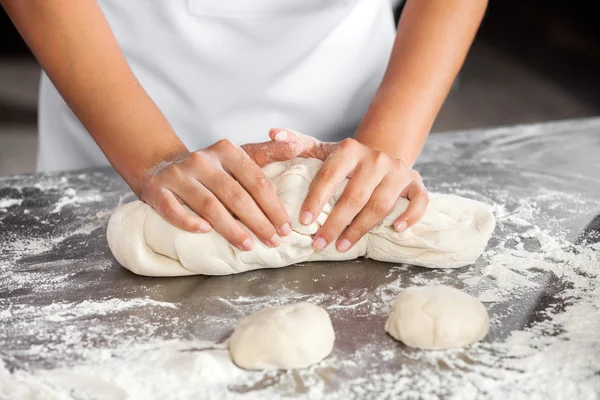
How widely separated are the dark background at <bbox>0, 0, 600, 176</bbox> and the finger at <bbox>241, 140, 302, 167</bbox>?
3.08 meters

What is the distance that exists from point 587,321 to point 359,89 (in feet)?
3.13

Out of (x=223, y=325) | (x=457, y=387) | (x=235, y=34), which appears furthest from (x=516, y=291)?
(x=235, y=34)

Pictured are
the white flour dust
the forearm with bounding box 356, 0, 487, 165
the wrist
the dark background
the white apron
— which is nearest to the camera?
the white flour dust

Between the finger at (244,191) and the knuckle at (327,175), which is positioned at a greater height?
the knuckle at (327,175)

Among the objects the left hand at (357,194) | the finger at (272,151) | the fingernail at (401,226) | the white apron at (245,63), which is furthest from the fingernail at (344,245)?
the white apron at (245,63)

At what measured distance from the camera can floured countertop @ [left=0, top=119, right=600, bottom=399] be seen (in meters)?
1.14

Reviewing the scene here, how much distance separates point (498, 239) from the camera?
1.62 meters

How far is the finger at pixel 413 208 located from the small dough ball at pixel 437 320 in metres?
0.21

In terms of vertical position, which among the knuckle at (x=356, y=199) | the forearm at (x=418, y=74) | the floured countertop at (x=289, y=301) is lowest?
the floured countertop at (x=289, y=301)

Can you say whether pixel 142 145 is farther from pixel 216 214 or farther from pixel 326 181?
pixel 326 181

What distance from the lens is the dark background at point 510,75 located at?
484 centimetres

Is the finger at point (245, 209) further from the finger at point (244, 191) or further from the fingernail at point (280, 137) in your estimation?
the fingernail at point (280, 137)

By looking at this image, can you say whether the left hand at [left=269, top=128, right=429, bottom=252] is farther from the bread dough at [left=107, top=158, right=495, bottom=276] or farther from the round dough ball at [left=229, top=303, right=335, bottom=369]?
the round dough ball at [left=229, top=303, right=335, bottom=369]

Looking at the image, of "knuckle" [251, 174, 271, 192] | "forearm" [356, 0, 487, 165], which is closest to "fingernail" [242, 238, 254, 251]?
"knuckle" [251, 174, 271, 192]
